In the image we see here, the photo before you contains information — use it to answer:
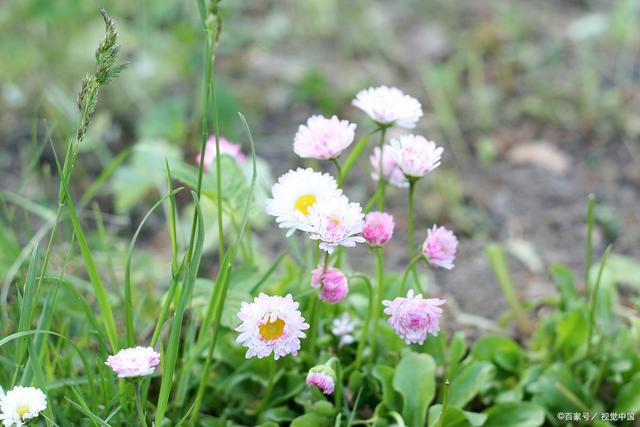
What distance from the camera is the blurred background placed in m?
2.27

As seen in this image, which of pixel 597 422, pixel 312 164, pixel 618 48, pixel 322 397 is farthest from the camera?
pixel 618 48

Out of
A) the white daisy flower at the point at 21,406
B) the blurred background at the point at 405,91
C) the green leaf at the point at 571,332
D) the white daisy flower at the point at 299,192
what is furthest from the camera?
the blurred background at the point at 405,91

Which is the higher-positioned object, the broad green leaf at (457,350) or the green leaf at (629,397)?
the broad green leaf at (457,350)

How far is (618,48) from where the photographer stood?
301cm

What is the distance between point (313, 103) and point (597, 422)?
165cm

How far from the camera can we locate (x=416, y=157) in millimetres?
1140

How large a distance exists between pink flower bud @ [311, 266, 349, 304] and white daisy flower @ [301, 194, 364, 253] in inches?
4.1

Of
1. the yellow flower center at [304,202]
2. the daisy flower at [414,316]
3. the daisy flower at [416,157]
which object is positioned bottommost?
the daisy flower at [414,316]

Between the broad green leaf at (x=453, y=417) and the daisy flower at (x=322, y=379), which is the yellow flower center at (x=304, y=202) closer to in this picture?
the daisy flower at (x=322, y=379)

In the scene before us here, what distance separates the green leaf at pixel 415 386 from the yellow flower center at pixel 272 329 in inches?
12.9

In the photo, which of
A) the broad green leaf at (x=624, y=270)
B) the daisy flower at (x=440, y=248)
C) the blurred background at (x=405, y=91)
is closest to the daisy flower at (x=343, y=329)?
the daisy flower at (x=440, y=248)

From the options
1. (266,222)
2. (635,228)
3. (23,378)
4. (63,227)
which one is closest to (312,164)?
(266,222)

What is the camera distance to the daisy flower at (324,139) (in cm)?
118

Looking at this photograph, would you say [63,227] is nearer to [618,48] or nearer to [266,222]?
[266,222]
